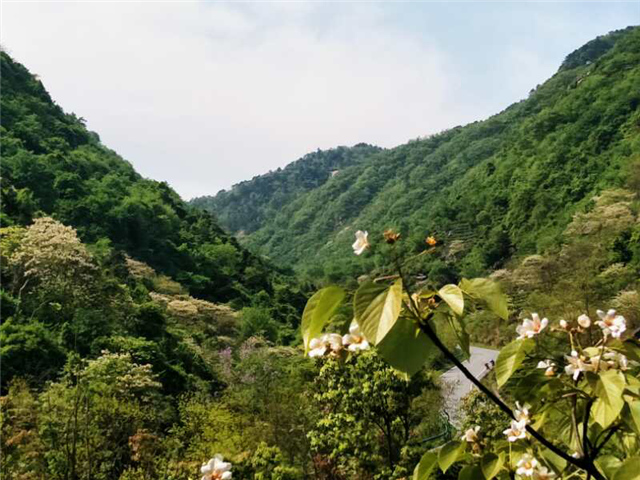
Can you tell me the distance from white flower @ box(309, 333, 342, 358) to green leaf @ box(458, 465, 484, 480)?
384 millimetres

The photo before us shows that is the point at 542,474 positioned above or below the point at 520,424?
below

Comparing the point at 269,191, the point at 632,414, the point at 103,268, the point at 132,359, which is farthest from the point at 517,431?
the point at 269,191

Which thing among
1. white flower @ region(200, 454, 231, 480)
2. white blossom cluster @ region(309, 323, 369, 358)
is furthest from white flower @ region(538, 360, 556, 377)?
white flower @ region(200, 454, 231, 480)

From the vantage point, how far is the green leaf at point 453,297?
1.18 m

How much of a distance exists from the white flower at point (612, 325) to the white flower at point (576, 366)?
0.39 feet

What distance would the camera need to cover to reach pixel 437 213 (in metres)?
62.6

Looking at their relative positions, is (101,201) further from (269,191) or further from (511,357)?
(269,191)

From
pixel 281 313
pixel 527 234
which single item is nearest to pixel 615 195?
pixel 527 234

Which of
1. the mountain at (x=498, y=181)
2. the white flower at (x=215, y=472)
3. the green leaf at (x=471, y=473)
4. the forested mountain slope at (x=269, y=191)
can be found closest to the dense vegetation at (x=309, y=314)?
the green leaf at (x=471, y=473)

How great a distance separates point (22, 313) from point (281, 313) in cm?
2530

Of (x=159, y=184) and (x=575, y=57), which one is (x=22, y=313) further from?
(x=575, y=57)

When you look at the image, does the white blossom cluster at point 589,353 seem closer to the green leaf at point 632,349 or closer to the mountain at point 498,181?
the green leaf at point 632,349

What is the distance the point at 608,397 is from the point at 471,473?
0.35 meters

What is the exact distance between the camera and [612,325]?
1.44 metres
